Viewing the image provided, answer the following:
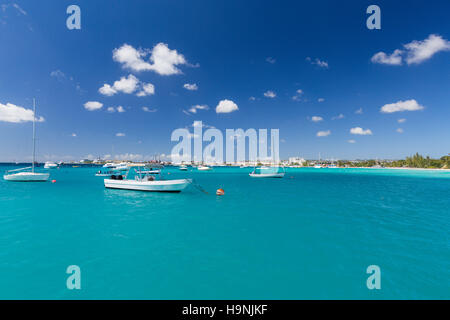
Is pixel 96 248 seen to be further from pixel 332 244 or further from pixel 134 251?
pixel 332 244

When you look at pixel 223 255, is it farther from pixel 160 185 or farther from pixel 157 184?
pixel 157 184

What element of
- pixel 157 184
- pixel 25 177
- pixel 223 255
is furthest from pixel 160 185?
pixel 25 177

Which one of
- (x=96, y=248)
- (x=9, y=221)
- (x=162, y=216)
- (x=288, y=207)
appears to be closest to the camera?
(x=96, y=248)

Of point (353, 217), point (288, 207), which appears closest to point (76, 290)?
point (288, 207)

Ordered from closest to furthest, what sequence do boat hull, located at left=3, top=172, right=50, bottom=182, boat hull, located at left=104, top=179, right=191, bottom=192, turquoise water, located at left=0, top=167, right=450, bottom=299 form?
turquoise water, located at left=0, top=167, right=450, bottom=299 → boat hull, located at left=104, top=179, right=191, bottom=192 → boat hull, located at left=3, top=172, right=50, bottom=182

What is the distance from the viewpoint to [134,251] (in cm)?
1238

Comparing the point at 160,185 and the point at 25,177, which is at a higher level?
the point at 25,177

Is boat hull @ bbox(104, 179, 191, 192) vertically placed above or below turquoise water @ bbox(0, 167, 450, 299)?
above

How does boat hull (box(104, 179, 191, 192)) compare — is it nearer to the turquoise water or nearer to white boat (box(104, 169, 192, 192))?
white boat (box(104, 169, 192, 192))

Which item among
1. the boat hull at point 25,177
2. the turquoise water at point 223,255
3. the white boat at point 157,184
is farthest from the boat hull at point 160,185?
the boat hull at point 25,177

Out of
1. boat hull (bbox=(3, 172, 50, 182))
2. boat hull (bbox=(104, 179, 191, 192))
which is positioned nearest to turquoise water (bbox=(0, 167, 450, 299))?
boat hull (bbox=(104, 179, 191, 192))

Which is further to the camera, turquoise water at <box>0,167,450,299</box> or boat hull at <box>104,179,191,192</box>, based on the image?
boat hull at <box>104,179,191,192</box>
